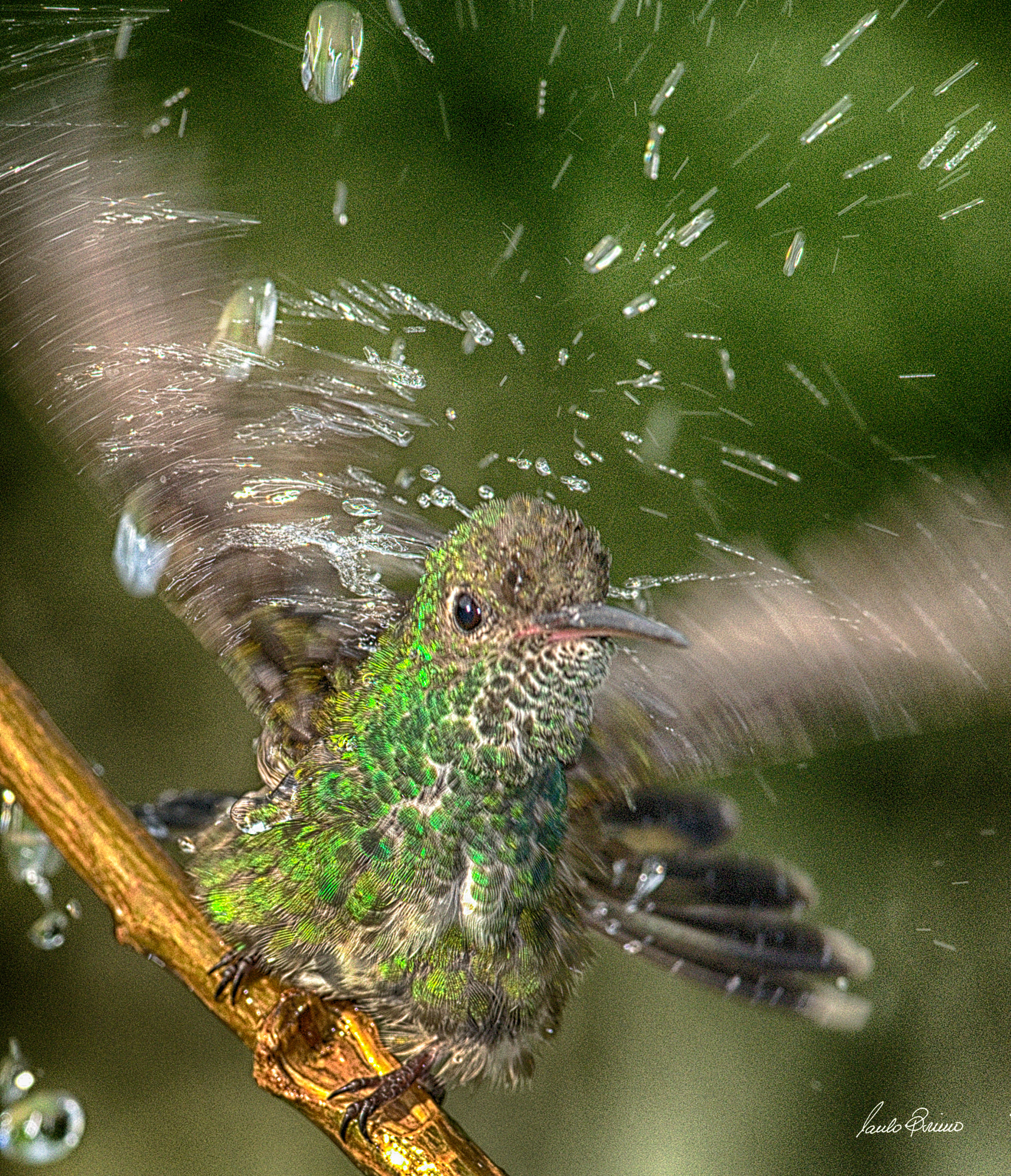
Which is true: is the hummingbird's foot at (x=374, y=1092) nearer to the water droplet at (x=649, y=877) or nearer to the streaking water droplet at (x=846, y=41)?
the water droplet at (x=649, y=877)

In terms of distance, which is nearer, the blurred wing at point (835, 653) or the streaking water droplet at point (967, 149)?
the blurred wing at point (835, 653)

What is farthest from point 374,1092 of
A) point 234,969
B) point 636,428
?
point 636,428

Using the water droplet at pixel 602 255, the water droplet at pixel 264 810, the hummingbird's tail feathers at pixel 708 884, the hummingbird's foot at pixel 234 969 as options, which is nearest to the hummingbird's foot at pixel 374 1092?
the hummingbird's foot at pixel 234 969

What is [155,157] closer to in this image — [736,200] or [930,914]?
[736,200]
